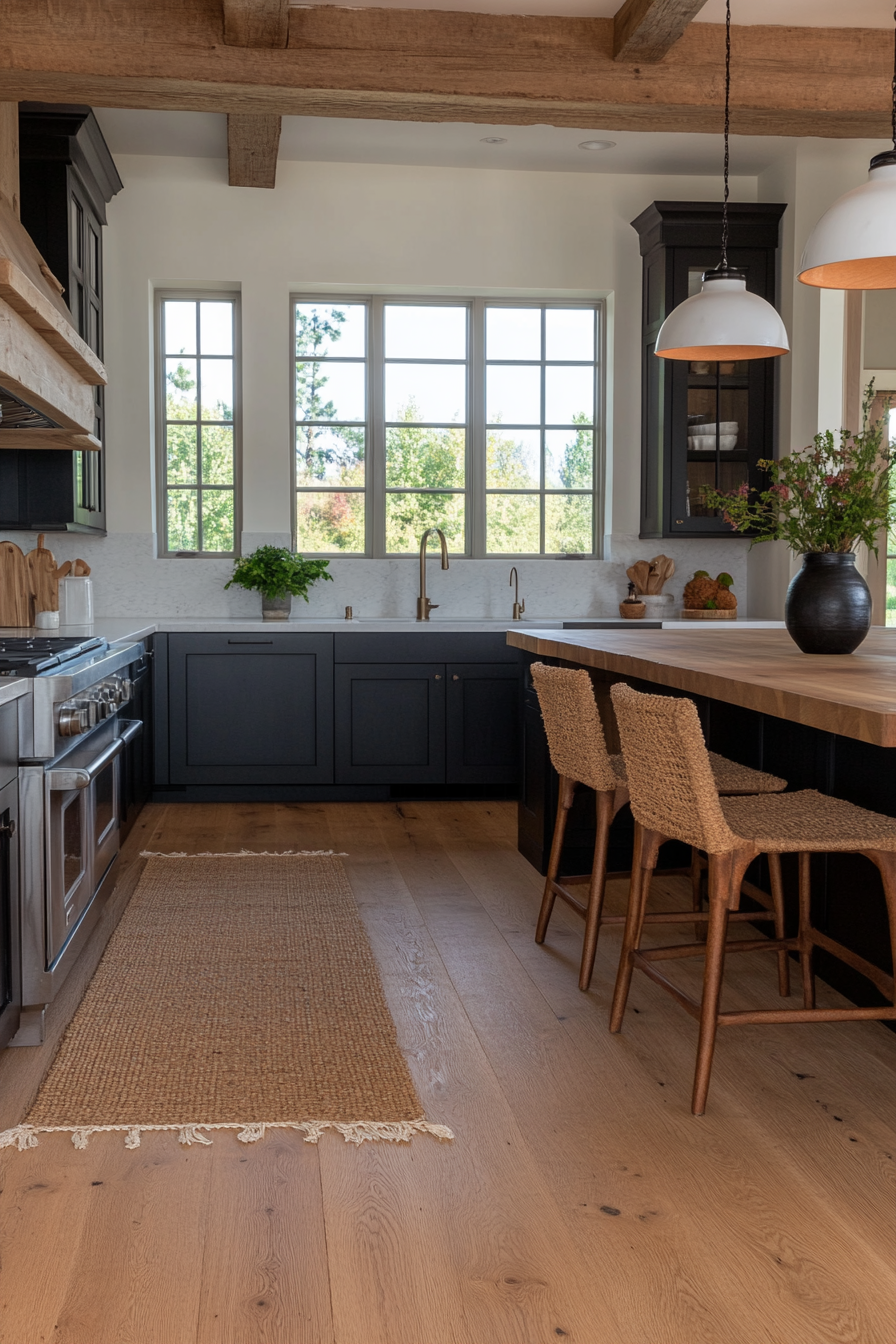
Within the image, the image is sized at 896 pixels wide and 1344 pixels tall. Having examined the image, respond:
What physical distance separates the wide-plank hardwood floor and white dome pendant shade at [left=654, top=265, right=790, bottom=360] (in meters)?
1.81

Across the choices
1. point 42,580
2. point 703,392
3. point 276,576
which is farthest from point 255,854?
point 703,392

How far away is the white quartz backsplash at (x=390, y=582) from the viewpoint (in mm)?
5852

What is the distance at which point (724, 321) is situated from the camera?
10.9ft

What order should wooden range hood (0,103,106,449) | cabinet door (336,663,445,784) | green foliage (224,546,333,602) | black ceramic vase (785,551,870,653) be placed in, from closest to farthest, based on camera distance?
→ black ceramic vase (785,551,870,653), wooden range hood (0,103,106,449), cabinet door (336,663,445,784), green foliage (224,546,333,602)

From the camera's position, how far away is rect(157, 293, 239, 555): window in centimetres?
597

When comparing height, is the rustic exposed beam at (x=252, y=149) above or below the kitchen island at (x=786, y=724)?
above

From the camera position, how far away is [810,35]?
409 cm

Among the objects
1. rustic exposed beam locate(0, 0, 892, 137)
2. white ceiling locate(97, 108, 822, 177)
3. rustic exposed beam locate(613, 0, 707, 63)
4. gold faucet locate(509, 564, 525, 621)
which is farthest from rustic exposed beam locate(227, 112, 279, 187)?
gold faucet locate(509, 564, 525, 621)

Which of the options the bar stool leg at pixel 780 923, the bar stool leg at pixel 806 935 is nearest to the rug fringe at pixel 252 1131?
the bar stool leg at pixel 806 935

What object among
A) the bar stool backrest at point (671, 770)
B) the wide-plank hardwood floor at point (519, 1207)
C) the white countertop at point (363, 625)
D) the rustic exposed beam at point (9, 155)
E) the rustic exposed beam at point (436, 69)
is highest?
the rustic exposed beam at point (436, 69)

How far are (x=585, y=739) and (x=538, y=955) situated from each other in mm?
678

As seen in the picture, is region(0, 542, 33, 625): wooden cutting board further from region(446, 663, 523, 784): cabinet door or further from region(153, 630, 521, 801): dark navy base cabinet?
region(446, 663, 523, 784): cabinet door

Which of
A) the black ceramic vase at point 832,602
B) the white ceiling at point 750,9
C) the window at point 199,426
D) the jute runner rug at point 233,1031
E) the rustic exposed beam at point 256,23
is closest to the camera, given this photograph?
the jute runner rug at point 233,1031

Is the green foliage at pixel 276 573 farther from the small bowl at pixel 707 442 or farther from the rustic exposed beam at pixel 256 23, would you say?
the rustic exposed beam at pixel 256 23
